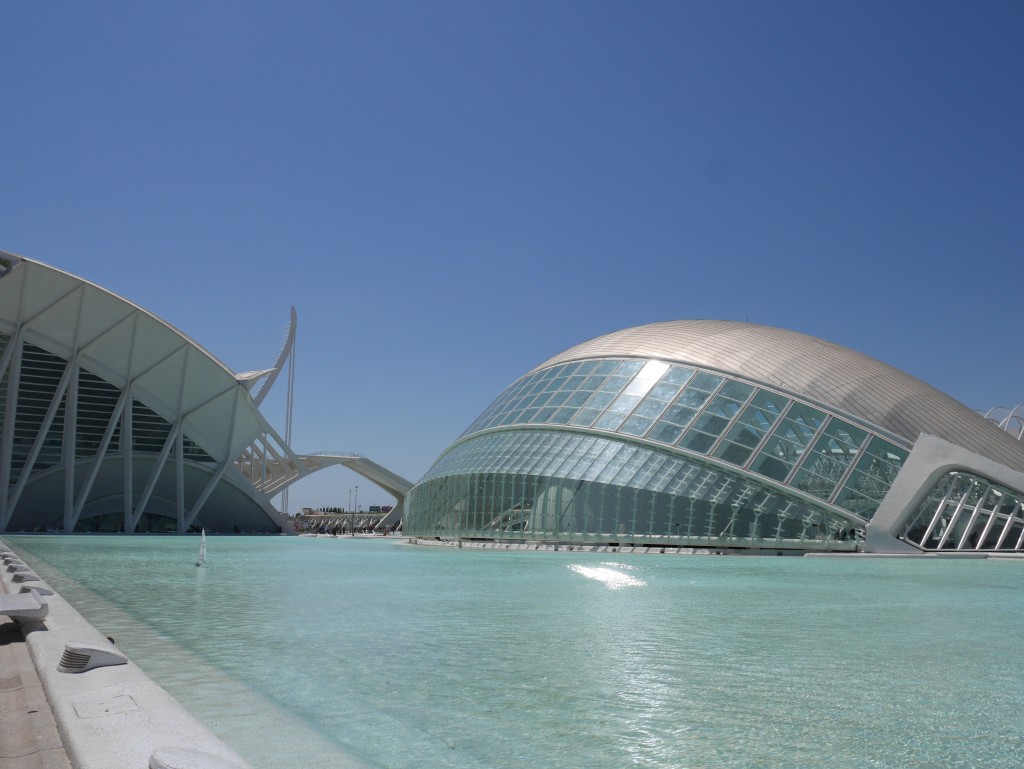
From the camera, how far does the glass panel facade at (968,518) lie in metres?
31.6

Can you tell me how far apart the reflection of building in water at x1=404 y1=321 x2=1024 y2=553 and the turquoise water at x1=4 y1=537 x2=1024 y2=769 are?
19.3m

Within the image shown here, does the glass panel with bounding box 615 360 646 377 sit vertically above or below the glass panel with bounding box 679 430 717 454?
above

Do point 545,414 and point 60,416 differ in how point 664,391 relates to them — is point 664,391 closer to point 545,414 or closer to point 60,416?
point 545,414

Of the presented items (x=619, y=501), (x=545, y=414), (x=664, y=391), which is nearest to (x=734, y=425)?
(x=664, y=391)

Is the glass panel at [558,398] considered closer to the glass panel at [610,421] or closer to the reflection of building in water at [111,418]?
the glass panel at [610,421]

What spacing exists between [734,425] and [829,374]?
5926 millimetres

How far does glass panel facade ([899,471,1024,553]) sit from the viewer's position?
104ft

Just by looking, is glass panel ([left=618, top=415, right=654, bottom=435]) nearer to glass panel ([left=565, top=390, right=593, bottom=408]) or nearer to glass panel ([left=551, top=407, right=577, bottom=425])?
glass panel ([left=551, top=407, right=577, bottom=425])

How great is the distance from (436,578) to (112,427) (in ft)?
151

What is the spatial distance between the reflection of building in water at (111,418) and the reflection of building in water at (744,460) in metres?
26.5

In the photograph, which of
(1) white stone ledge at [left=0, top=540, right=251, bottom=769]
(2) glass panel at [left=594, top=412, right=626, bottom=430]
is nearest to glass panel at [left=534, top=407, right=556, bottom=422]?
(2) glass panel at [left=594, top=412, right=626, bottom=430]

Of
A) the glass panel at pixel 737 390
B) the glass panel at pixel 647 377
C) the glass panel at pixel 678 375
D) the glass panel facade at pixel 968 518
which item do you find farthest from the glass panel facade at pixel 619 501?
the glass panel at pixel 678 375

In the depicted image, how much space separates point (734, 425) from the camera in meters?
35.4

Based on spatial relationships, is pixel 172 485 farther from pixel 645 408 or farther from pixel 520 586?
pixel 520 586
